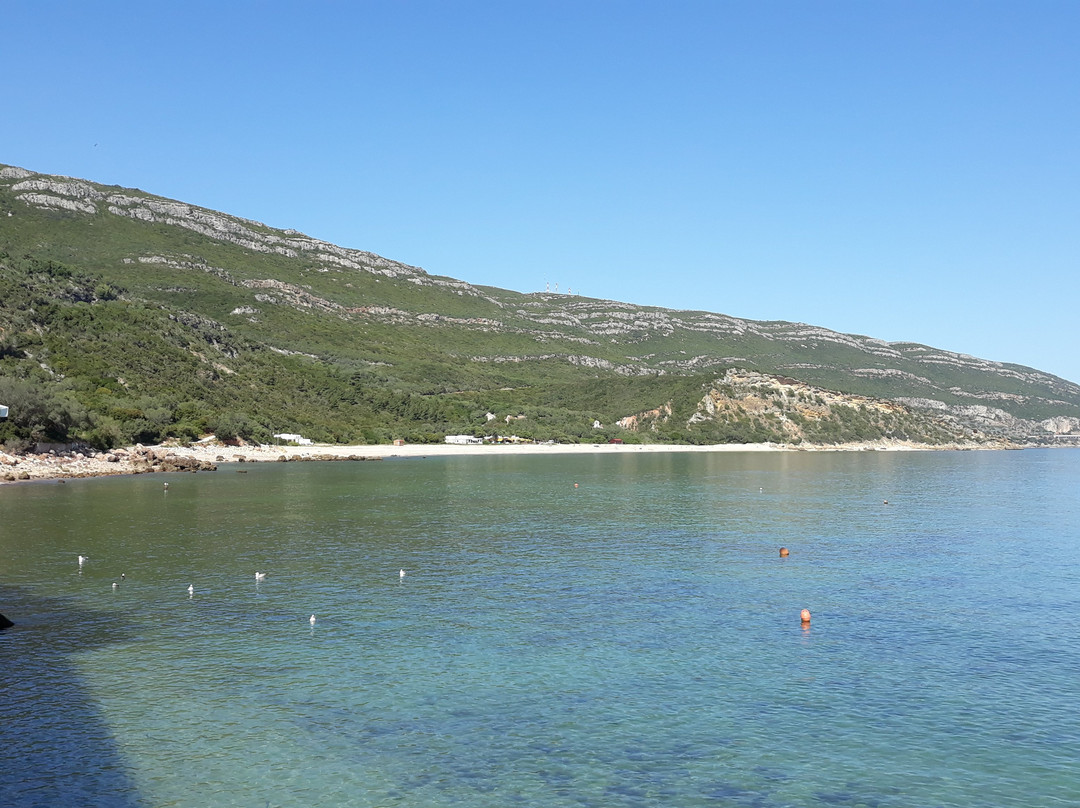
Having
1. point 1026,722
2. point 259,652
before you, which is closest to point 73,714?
point 259,652

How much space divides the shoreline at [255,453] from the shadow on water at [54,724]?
5559 centimetres

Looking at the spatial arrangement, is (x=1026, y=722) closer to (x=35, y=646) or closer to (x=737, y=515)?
(x=35, y=646)

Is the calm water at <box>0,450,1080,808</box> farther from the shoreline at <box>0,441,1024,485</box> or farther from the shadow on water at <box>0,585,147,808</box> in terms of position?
the shoreline at <box>0,441,1024,485</box>

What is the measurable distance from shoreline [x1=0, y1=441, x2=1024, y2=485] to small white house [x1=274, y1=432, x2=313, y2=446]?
2028 mm

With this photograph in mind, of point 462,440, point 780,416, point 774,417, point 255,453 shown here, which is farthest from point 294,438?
point 780,416

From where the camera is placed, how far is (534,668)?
19.9 m

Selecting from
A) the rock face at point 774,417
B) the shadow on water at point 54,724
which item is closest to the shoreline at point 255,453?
the rock face at point 774,417

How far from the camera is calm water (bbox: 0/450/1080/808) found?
13898mm

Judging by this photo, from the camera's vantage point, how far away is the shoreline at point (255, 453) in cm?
7525

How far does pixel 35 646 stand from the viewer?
21.2 meters

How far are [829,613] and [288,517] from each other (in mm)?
33608

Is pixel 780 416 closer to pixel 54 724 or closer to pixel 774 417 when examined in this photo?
pixel 774 417

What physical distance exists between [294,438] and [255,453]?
17981mm

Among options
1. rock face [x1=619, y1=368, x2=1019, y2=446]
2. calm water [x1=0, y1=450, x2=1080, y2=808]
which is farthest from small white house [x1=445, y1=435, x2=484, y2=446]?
calm water [x1=0, y1=450, x2=1080, y2=808]
